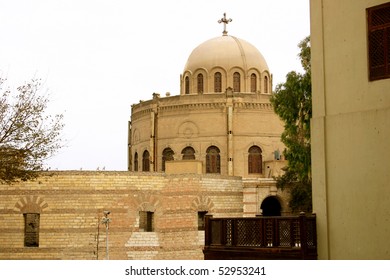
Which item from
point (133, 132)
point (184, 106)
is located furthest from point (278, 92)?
point (133, 132)

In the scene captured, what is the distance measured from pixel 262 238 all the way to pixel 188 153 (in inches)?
1064

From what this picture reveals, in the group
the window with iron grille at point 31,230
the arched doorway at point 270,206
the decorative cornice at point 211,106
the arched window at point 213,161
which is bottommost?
the window with iron grille at point 31,230

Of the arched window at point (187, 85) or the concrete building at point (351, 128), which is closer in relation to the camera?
the concrete building at point (351, 128)

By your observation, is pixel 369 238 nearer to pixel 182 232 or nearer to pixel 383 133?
pixel 383 133

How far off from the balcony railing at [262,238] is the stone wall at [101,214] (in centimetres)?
1376

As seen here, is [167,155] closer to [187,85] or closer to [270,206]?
[187,85]

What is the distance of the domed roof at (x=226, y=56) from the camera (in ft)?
138

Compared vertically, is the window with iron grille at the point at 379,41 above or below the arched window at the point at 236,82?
below

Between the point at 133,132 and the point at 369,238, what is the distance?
33.1m

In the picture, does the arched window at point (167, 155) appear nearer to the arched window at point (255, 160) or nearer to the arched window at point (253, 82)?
the arched window at point (255, 160)

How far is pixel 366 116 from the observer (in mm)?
10523

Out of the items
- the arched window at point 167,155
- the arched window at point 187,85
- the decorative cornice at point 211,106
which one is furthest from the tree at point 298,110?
the arched window at point 187,85

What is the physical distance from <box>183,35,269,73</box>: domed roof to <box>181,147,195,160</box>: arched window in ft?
20.4

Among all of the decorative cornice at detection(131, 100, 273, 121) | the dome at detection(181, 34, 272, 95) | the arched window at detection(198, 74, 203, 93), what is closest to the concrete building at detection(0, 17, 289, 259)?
the decorative cornice at detection(131, 100, 273, 121)
